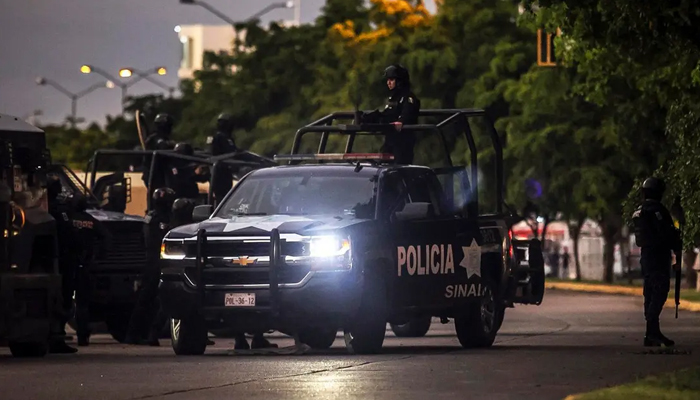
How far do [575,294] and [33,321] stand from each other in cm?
3017

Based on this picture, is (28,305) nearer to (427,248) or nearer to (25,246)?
(25,246)

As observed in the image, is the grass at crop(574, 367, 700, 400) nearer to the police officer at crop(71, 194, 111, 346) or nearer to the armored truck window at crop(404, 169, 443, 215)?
the armored truck window at crop(404, 169, 443, 215)

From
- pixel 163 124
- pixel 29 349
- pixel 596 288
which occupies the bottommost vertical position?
pixel 596 288

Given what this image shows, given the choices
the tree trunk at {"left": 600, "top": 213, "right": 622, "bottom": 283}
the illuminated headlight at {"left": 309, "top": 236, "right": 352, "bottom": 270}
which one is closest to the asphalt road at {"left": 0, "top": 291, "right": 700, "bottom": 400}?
the illuminated headlight at {"left": 309, "top": 236, "right": 352, "bottom": 270}

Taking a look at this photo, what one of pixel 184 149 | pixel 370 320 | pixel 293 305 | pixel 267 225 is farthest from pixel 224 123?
pixel 293 305

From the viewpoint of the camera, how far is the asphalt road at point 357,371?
556 inches

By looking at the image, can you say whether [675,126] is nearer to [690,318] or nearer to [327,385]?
[690,318]

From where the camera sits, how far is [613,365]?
17.4 metres

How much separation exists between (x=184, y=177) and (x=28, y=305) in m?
7.69

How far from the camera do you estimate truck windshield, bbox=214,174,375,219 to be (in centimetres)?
1923

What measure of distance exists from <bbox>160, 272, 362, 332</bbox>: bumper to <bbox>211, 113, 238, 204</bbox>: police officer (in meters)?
6.46

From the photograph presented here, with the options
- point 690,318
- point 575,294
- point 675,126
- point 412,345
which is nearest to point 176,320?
point 412,345

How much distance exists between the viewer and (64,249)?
20.9 m

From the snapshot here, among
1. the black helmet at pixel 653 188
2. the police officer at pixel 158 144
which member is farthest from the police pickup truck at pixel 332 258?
the police officer at pixel 158 144
